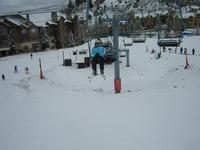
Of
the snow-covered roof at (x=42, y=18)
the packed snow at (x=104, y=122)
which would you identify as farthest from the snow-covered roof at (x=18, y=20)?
the packed snow at (x=104, y=122)

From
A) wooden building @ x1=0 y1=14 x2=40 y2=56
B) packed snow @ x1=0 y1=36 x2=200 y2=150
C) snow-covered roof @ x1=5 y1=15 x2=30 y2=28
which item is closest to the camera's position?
packed snow @ x1=0 y1=36 x2=200 y2=150

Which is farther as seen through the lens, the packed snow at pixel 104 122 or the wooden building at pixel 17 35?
the wooden building at pixel 17 35

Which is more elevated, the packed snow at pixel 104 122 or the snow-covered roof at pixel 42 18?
the snow-covered roof at pixel 42 18

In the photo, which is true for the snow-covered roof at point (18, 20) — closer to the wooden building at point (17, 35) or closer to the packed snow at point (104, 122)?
the wooden building at point (17, 35)

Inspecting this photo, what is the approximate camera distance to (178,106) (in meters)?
12.2

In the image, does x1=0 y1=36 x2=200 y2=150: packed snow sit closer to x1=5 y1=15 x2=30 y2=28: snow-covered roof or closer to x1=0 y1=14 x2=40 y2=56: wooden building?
x1=0 y1=14 x2=40 y2=56: wooden building

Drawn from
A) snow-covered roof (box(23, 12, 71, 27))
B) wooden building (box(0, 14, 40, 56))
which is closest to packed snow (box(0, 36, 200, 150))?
wooden building (box(0, 14, 40, 56))

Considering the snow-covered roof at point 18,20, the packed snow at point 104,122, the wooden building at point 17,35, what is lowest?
the packed snow at point 104,122

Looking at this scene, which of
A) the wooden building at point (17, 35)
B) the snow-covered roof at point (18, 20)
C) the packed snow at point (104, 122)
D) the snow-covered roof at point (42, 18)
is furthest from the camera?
the snow-covered roof at point (42, 18)

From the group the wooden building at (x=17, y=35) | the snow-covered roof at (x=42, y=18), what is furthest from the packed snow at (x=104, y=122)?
the snow-covered roof at (x=42, y=18)

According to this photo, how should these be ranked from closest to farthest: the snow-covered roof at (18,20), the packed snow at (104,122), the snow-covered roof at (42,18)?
the packed snow at (104,122), the snow-covered roof at (18,20), the snow-covered roof at (42,18)

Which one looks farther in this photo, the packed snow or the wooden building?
the wooden building

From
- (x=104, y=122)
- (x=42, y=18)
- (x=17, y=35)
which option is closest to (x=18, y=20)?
(x=17, y=35)

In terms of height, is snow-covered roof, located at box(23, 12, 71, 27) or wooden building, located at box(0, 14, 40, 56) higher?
snow-covered roof, located at box(23, 12, 71, 27)
